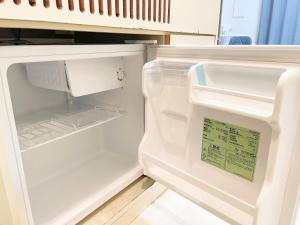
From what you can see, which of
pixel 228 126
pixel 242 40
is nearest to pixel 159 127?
pixel 228 126

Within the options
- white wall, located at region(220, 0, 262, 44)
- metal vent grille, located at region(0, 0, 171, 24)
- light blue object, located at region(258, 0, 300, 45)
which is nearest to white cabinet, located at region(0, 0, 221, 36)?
metal vent grille, located at region(0, 0, 171, 24)

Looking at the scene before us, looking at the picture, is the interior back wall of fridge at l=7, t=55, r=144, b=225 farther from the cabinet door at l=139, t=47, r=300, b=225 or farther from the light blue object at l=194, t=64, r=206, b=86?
the light blue object at l=194, t=64, r=206, b=86

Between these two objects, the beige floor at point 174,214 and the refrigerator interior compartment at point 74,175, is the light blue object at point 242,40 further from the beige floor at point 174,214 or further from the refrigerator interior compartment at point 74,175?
the beige floor at point 174,214

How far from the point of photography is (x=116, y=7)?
659 millimetres

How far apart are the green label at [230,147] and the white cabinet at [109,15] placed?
0.39 metres

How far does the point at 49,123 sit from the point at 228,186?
0.76 metres

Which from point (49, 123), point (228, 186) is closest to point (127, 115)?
point (49, 123)

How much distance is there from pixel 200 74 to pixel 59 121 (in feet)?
2.20

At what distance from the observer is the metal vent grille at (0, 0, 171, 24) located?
0.50 m

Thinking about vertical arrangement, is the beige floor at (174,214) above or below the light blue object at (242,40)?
below

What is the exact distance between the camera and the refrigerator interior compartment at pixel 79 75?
0.83 metres

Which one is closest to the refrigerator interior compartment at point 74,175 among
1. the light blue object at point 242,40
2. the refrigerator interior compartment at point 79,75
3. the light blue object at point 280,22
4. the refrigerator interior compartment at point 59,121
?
the refrigerator interior compartment at point 59,121

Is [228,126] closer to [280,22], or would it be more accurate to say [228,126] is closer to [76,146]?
[76,146]

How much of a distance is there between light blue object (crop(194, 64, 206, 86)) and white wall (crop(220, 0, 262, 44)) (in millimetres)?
2106
